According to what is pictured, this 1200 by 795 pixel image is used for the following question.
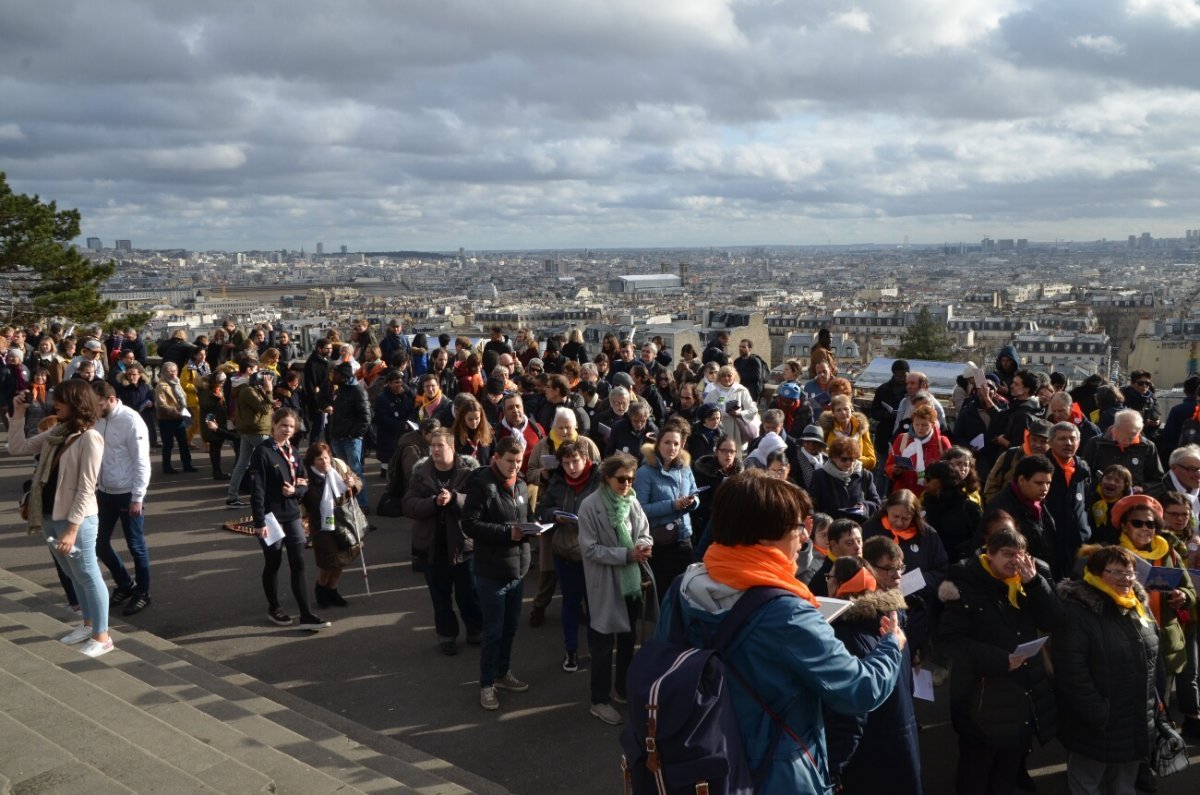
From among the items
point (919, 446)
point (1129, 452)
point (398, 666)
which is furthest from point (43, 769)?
point (1129, 452)

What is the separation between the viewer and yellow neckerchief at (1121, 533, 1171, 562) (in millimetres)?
4684

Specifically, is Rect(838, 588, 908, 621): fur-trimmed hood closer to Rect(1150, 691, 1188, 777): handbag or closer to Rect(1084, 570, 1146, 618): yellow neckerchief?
Rect(1084, 570, 1146, 618): yellow neckerchief

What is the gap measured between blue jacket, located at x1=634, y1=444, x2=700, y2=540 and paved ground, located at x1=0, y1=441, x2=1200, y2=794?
106 centimetres

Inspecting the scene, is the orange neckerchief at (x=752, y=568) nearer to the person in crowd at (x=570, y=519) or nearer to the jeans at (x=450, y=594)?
the person in crowd at (x=570, y=519)

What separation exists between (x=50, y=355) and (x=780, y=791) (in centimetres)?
1244

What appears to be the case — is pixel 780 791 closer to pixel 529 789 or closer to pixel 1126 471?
pixel 529 789

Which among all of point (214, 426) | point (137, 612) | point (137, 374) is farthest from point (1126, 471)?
point (137, 374)

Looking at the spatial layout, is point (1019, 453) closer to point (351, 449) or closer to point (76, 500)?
point (76, 500)

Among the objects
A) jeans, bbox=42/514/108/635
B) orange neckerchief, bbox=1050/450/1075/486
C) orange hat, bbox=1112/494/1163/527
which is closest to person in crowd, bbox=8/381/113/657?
jeans, bbox=42/514/108/635

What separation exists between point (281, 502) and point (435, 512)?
1.16m

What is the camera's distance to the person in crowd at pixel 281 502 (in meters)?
6.01

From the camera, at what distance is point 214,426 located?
9969mm

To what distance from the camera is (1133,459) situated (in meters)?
6.38

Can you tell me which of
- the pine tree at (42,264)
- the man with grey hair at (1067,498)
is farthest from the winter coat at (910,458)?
the pine tree at (42,264)
